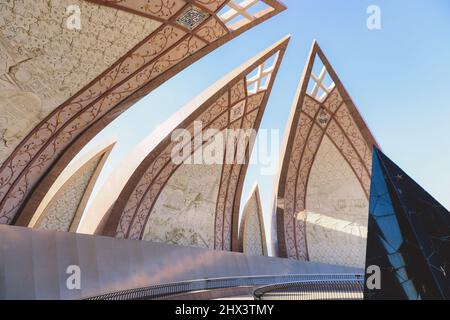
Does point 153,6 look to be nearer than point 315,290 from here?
Yes

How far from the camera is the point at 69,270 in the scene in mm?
4797

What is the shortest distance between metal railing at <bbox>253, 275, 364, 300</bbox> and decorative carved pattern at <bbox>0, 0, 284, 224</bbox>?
3704 mm

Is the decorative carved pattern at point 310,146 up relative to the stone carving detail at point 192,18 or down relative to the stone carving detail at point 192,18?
down

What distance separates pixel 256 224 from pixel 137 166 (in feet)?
15.2

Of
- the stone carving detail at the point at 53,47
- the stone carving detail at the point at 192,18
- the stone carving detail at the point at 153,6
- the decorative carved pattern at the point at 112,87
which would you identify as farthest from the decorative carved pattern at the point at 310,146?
the stone carving detail at the point at 53,47

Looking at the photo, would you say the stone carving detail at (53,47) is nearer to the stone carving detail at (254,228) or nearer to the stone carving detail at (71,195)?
the stone carving detail at (71,195)

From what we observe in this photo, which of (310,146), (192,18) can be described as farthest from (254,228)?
(192,18)

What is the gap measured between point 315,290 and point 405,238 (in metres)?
2.47

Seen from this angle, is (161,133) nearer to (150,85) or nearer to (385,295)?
(150,85)

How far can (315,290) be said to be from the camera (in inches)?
233

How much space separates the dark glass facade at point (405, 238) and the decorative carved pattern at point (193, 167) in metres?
3.87

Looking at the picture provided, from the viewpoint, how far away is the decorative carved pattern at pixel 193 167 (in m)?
6.93

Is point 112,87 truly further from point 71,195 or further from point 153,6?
point 71,195
